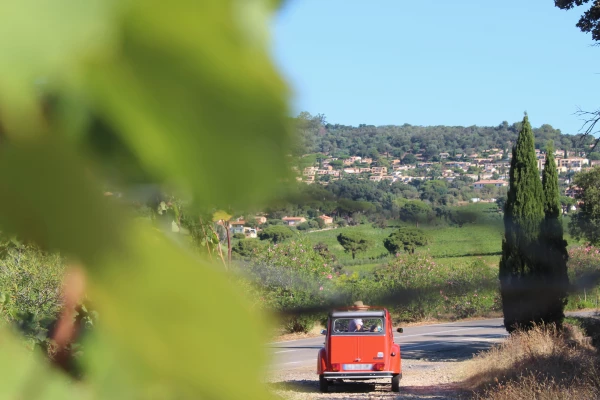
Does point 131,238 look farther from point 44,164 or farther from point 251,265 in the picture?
point 251,265

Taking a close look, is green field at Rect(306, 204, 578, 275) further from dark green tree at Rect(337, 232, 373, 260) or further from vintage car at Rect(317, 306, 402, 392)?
vintage car at Rect(317, 306, 402, 392)

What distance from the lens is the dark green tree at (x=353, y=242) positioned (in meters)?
0.49

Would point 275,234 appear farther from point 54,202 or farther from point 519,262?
point 519,262

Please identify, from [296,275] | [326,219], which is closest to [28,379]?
[326,219]

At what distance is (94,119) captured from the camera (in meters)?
0.14

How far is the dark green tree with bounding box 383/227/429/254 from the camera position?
0.48m

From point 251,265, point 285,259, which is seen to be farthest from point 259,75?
point 285,259

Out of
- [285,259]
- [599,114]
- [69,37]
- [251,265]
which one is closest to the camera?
[69,37]

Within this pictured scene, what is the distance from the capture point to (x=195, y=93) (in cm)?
14

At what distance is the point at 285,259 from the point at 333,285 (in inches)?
3.1

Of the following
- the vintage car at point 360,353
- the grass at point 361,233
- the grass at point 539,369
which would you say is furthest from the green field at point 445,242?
the grass at point 539,369

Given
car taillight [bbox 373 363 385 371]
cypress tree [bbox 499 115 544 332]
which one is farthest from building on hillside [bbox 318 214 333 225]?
car taillight [bbox 373 363 385 371]

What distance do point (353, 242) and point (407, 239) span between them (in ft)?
0.16

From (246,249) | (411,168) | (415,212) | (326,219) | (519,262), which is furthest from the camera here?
(519,262)
